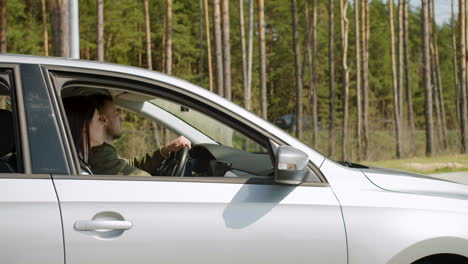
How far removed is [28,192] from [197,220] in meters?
0.71

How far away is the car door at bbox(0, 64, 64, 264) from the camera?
2.77 meters

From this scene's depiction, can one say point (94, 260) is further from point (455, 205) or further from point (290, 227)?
point (455, 205)

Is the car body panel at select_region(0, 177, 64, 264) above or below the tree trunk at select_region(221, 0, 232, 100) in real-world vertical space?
below

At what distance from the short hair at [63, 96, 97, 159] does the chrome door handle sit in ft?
2.73

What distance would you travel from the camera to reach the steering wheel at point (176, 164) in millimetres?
3938

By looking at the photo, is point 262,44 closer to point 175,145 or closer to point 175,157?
point 175,145

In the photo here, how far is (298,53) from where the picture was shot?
38.8 metres

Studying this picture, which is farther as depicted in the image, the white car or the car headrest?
the car headrest

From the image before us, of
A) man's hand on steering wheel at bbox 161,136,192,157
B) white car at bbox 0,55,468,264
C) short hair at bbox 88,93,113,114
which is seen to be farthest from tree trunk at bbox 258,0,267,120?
white car at bbox 0,55,468,264

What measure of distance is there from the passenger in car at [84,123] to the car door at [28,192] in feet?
1.86

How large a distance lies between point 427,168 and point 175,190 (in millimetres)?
17230

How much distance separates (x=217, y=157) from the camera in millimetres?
4477

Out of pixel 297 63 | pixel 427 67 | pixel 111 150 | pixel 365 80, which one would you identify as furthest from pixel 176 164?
pixel 297 63

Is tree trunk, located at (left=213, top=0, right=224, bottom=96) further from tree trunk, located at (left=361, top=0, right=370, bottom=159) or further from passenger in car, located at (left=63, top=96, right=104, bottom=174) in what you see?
passenger in car, located at (left=63, top=96, right=104, bottom=174)
